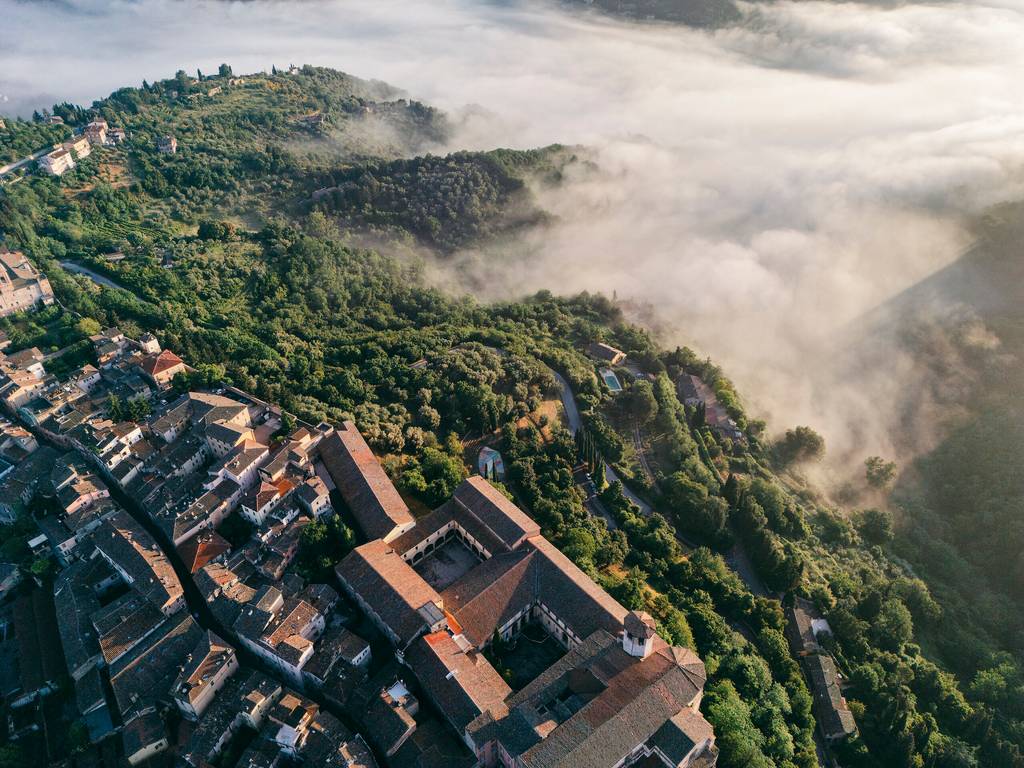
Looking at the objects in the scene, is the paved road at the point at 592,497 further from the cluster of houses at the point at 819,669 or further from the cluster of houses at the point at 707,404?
the cluster of houses at the point at 707,404

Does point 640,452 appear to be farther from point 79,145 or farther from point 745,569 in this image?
point 79,145

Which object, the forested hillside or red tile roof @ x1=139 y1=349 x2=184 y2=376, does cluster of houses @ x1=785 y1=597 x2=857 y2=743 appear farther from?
red tile roof @ x1=139 y1=349 x2=184 y2=376

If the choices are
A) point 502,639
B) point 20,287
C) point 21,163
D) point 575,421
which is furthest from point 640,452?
point 21,163

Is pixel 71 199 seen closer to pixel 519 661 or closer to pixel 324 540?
pixel 324 540

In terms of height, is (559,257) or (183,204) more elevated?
(183,204)

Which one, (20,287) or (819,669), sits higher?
(20,287)

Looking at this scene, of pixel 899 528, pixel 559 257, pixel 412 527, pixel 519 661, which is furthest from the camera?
pixel 559 257

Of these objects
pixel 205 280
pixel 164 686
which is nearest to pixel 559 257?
pixel 205 280
